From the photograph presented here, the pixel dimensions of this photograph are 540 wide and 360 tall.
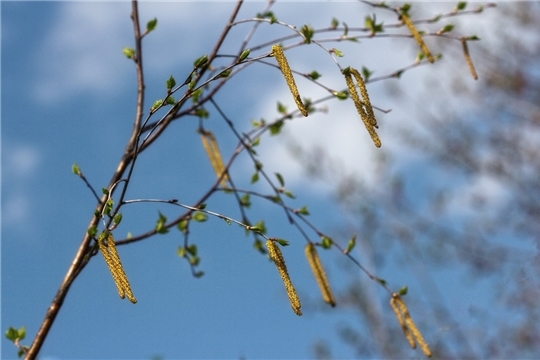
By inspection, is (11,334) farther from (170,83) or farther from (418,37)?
(418,37)

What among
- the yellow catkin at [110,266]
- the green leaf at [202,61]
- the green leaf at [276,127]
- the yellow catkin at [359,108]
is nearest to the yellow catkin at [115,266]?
the yellow catkin at [110,266]

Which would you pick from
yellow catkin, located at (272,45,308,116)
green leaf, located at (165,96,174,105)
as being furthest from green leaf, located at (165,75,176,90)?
yellow catkin, located at (272,45,308,116)

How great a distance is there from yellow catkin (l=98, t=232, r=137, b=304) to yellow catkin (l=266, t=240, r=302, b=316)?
1.09 ft

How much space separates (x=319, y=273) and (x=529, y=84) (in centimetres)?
732

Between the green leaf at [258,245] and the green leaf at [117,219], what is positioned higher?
the green leaf at [258,245]

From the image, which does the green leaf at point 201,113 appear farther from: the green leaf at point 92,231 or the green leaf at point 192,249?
the green leaf at point 92,231

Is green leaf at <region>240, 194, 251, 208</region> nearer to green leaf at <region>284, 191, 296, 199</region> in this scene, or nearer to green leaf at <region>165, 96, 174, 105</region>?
green leaf at <region>284, 191, 296, 199</region>

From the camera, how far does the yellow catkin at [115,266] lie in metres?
1.32

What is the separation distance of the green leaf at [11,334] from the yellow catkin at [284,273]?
98 centimetres

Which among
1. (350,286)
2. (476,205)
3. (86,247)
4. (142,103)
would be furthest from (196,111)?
(350,286)

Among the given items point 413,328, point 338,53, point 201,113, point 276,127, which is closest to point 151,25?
point 201,113

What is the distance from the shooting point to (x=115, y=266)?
139cm

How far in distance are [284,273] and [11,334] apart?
1.00 m

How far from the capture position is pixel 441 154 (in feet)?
28.7
